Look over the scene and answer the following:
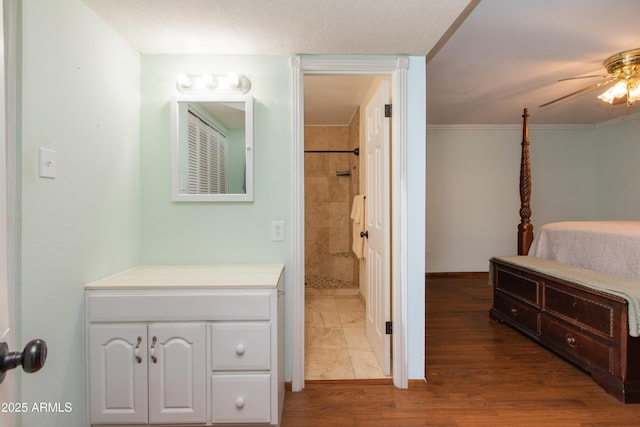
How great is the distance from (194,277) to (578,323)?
2.46 m

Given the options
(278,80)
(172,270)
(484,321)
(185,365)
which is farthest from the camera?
(484,321)

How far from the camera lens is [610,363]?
189 centimetres

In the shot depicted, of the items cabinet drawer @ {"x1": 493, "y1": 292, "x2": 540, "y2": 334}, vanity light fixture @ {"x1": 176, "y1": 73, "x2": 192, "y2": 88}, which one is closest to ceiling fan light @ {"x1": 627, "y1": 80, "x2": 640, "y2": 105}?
cabinet drawer @ {"x1": 493, "y1": 292, "x2": 540, "y2": 334}

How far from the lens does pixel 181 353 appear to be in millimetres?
1486

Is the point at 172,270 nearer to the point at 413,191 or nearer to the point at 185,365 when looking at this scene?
the point at 185,365

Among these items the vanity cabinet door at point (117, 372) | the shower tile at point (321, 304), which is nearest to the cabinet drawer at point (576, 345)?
the shower tile at point (321, 304)

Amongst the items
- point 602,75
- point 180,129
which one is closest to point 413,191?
point 180,129

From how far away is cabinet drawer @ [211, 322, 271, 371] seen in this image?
1496mm

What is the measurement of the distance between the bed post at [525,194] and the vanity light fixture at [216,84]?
8.84ft

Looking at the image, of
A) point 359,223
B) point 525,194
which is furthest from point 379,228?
point 525,194

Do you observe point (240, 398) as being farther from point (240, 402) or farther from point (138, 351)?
point (138, 351)

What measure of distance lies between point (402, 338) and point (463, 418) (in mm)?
490

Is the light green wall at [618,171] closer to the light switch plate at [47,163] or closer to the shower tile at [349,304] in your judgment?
the shower tile at [349,304]

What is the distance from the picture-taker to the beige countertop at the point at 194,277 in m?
1.50
